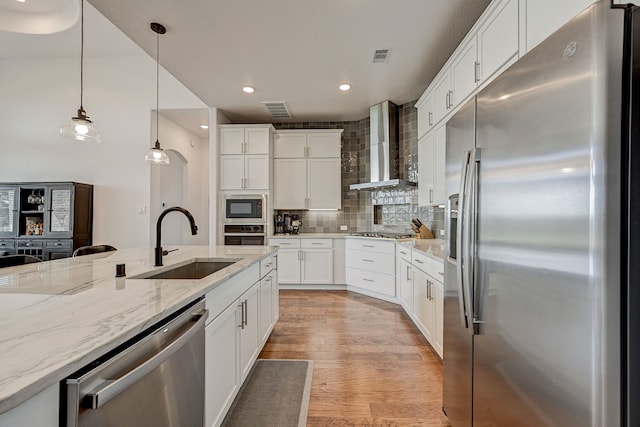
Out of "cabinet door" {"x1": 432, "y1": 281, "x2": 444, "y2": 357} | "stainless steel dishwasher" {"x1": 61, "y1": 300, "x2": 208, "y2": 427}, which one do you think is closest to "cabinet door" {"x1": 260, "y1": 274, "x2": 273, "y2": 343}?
"stainless steel dishwasher" {"x1": 61, "y1": 300, "x2": 208, "y2": 427}

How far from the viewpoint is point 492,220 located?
1099 millimetres

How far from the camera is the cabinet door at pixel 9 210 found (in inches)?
175

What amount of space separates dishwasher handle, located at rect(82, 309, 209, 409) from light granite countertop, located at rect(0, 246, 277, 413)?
0.09 m

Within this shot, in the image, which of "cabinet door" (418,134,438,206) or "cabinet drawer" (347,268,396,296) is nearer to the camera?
"cabinet door" (418,134,438,206)

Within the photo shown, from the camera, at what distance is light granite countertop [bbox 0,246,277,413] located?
0.56m

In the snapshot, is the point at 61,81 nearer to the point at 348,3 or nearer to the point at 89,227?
the point at 89,227

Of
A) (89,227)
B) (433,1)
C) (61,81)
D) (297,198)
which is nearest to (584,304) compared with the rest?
(433,1)

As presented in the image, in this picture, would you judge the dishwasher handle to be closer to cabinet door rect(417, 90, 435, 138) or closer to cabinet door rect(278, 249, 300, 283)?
cabinet door rect(417, 90, 435, 138)

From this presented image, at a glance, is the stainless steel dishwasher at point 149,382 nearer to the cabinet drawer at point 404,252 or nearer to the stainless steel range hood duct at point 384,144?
the cabinet drawer at point 404,252

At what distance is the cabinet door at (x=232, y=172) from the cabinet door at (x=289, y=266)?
1.28 meters

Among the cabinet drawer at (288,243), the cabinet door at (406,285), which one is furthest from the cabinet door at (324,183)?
the cabinet door at (406,285)

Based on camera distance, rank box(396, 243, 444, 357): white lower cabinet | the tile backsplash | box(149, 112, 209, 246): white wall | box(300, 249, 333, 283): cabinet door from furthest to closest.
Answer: box(149, 112, 209, 246): white wall, the tile backsplash, box(300, 249, 333, 283): cabinet door, box(396, 243, 444, 357): white lower cabinet

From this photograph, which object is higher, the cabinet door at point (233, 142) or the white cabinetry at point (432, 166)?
the cabinet door at point (233, 142)

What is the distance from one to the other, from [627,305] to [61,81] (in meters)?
7.05
